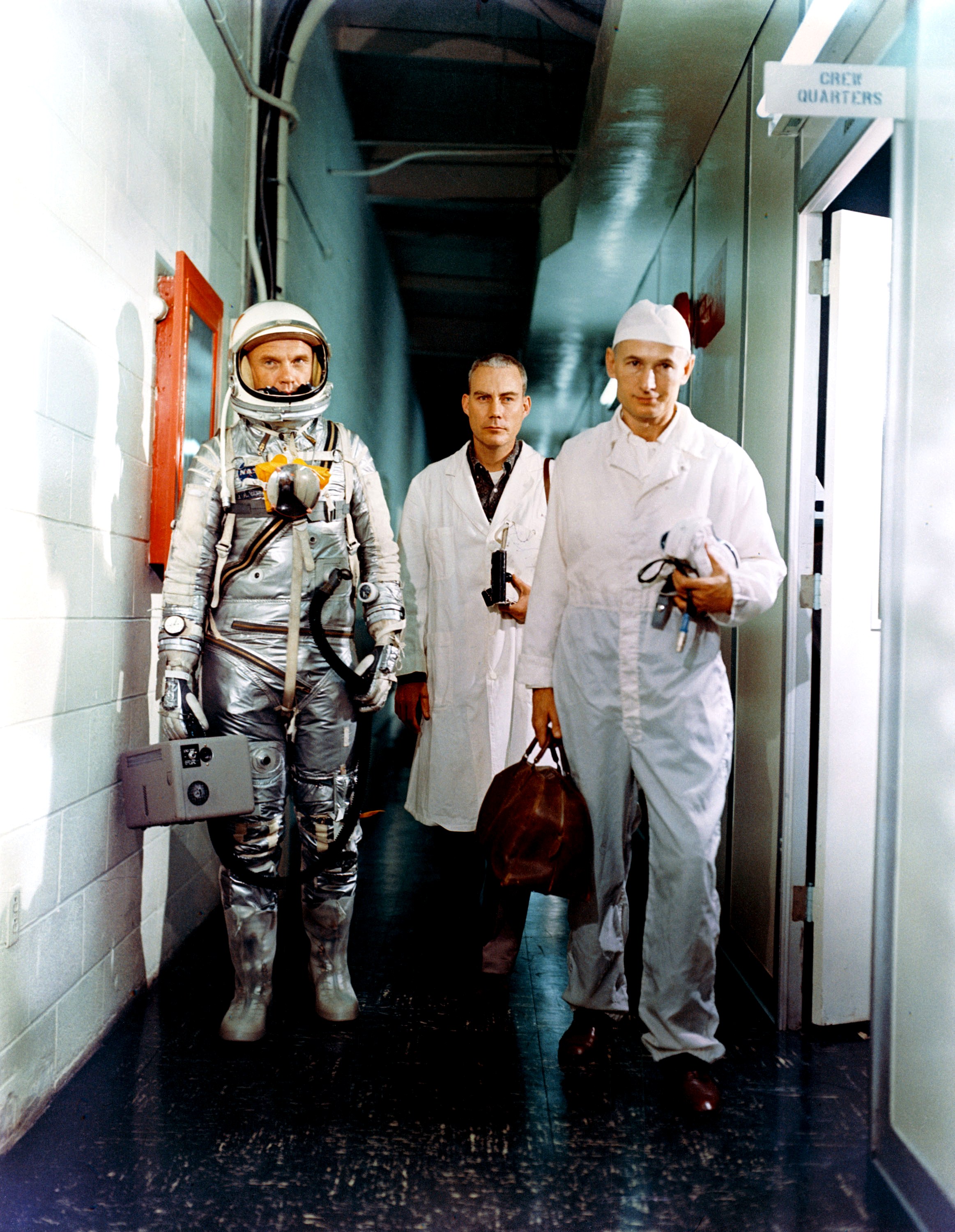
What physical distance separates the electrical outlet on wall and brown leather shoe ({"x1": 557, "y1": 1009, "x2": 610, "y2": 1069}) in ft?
3.74

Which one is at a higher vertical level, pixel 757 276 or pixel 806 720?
pixel 757 276

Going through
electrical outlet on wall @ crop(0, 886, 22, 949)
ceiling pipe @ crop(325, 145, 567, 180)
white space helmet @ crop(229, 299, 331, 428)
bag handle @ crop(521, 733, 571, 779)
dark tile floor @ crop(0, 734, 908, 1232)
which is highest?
ceiling pipe @ crop(325, 145, 567, 180)

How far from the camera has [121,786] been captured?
2.32 m

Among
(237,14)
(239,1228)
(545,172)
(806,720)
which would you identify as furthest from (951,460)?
(545,172)

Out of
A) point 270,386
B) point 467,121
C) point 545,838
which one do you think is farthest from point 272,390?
point 467,121

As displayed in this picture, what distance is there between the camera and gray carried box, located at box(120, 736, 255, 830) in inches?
84.0

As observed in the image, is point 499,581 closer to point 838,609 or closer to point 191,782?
point 838,609

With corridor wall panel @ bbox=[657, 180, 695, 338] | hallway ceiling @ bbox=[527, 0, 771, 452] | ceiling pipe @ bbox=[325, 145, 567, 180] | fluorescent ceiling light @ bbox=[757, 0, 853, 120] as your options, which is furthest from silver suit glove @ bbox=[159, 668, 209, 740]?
ceiling pipe @ bbox=[325, 145, 567, 180]

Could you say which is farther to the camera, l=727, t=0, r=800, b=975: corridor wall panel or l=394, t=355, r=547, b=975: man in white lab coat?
l=394, t=355, r=547, b=975: man in white lab coat

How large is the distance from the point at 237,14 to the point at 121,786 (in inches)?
101

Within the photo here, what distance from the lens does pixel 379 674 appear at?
7.76 ft

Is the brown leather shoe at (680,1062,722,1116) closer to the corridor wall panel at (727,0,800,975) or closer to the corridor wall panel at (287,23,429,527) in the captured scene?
the corridor wall panel at (727,0,800,975)

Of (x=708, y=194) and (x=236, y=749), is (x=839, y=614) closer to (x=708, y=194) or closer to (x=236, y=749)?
(x=236, y=749)

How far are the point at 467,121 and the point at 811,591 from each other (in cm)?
450
